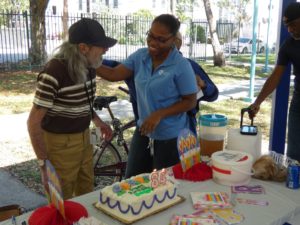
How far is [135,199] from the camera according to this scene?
1.64 meters

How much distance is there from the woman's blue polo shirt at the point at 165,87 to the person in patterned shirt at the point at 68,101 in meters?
0.32

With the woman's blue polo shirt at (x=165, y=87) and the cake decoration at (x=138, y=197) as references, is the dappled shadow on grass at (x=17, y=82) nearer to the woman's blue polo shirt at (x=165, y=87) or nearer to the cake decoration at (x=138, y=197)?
the woman's blue polo shirt at (x=165, y=87)

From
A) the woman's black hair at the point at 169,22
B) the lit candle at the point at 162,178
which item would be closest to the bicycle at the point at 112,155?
the woman's black hair at the point at 169,22

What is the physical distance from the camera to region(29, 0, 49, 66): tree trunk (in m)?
11.2

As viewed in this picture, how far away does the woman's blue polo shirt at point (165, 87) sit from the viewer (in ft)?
7.45

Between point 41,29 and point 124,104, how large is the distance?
523cm

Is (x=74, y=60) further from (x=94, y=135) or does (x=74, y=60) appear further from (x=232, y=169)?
(x=232, y=169)

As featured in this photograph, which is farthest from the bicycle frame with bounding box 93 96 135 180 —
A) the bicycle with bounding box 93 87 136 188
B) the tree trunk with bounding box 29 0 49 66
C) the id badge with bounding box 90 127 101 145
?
the tree trunk with bounding box 29 0 49 66

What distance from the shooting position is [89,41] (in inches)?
79.7

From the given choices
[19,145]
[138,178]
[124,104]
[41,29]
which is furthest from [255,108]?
[41,29]

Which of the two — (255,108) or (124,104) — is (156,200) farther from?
(124,104)

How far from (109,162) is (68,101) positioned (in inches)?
77.1

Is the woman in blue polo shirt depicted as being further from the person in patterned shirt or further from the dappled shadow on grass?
the dappled shadow on grass

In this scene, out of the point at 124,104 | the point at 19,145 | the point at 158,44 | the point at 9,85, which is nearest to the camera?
the point at 158,44
